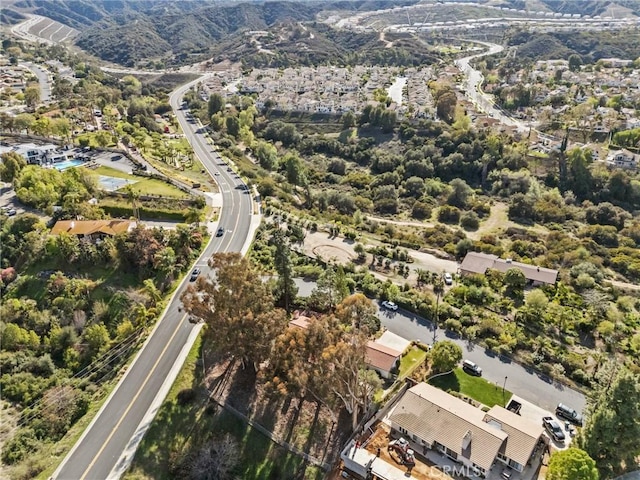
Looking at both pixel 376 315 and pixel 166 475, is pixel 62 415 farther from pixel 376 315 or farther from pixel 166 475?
pixel 376 315

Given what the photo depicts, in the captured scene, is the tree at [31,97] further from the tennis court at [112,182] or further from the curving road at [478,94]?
the curving road at [478,94]

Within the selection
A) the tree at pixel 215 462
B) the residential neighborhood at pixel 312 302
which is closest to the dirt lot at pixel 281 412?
the residential neighborhood at pixel 312 302

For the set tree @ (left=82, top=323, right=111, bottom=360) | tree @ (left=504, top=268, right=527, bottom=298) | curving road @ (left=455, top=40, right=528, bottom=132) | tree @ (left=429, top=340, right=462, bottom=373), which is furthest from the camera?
curving road @ (left=455, top=40, right=528, bottom=132)

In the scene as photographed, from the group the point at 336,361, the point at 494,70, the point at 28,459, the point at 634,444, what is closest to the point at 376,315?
the point at 336,361

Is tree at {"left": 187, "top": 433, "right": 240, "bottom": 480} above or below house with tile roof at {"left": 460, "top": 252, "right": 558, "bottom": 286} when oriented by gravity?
above

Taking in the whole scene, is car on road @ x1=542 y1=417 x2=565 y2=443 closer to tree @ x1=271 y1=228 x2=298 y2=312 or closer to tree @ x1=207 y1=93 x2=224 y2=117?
tree @ x1=271 y1=228 x2=298 y2=312

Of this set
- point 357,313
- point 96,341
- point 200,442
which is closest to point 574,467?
point 357,313

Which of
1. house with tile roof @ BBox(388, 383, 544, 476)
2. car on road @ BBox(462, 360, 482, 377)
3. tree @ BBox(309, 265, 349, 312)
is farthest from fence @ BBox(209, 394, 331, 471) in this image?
car on road @ BBox(462, 360, 482, 377)
